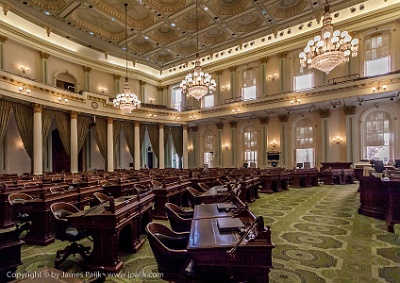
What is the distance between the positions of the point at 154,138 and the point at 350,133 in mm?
12040

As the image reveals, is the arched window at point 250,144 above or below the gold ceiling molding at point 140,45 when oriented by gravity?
below

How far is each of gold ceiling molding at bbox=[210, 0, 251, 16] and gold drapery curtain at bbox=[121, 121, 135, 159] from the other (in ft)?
28.2

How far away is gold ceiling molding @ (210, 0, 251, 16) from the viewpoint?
1070 cm

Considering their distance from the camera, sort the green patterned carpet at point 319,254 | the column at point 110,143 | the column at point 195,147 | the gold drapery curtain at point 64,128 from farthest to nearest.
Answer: the column at point 195,147
the column at point 110,143
the gold drapery curtain at point 64,128
the green patterned carpet at point 319,254

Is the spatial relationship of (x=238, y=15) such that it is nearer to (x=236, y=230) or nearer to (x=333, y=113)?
(x=333, y=113)

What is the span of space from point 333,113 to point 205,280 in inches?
542

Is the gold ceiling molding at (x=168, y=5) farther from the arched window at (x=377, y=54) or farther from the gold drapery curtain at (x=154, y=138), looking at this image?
the arched window at (x=377, y=54)

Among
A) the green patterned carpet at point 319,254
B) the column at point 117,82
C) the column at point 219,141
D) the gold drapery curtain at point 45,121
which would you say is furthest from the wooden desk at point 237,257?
the column at point 117,82

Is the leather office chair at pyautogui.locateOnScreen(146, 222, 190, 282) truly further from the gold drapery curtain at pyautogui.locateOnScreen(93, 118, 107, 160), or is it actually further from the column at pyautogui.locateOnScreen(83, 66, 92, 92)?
the column at pyautogui.locateOnScreen(83, 66, 92, 92)

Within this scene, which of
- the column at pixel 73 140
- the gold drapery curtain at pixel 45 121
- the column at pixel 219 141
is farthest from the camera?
the column at pixel 219 141

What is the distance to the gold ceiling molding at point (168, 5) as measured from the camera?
34.3 feet

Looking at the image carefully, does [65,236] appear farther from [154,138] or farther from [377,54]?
[377,54]

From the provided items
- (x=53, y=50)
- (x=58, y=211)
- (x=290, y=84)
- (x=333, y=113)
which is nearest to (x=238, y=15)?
(x=290, y=84)

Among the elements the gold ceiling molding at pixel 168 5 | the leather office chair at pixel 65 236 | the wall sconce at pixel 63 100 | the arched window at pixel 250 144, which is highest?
the gold ceiling molding at pixel 168 5
